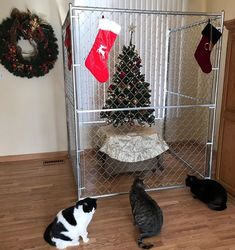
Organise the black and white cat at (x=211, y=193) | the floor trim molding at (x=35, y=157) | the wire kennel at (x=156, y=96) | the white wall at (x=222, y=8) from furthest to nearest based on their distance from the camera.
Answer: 1. the floor trim molding at (x=35, y=157)
2. the white wall at (x=222, y=8)
3. the wire kennel at (x=156, y=96)
4. the black and white cat at (x=211, y=193)

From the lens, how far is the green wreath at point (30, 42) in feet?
10.5

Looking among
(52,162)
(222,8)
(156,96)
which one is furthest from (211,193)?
(222,8)

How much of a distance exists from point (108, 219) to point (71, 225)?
455mm

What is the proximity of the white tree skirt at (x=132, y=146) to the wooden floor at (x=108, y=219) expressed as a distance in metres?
0.42

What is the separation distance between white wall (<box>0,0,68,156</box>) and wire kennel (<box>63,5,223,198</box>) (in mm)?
239

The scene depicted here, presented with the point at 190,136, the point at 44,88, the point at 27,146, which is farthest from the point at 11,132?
the point at 190,136

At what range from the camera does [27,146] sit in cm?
365

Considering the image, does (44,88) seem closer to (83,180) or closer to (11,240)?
(83,180)

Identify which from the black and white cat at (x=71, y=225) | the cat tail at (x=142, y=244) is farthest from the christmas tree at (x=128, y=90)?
the cat tail at (x=142, y=244)

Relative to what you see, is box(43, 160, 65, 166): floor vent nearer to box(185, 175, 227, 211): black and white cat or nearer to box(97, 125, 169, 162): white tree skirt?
box(97, 125, 169, 162): white tree skirt

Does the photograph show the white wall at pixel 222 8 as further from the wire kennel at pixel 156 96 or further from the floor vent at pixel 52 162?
the floor vent at pixel 52 162

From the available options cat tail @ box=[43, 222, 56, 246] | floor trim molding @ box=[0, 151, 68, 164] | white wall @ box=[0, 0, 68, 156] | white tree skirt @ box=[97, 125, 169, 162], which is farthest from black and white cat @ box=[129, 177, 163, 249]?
white wall @ box=[0, 0, 68, 156]

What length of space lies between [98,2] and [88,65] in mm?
1802

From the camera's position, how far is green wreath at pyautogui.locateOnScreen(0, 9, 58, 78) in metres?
3.19
